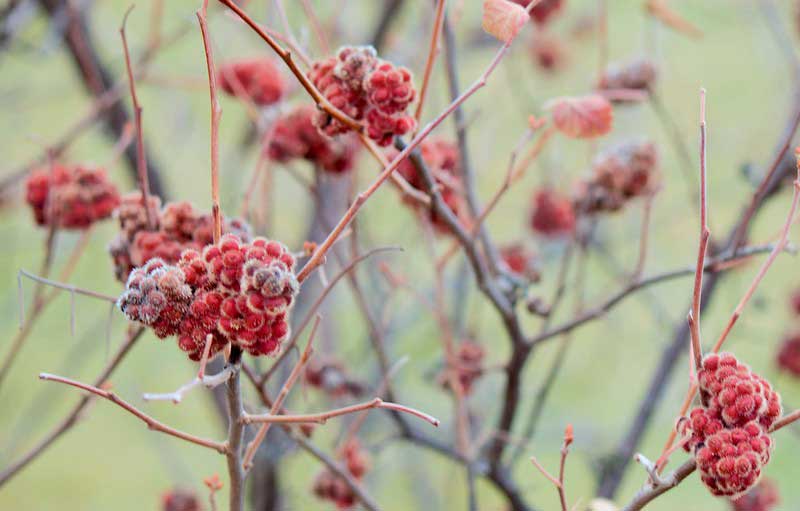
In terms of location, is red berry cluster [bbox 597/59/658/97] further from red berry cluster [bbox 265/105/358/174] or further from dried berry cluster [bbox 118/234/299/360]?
dried berry cluster [bbox 118/234/299/360]

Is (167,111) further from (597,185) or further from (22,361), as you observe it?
(597,185)

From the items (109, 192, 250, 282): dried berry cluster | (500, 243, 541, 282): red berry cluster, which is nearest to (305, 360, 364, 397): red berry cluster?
(500, 243, 541, 282): red berry cluster

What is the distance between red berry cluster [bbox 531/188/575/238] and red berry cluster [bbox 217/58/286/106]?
315 millimetres

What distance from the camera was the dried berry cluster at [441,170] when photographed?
0.54 meters

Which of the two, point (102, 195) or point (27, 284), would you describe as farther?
point (27, 284)

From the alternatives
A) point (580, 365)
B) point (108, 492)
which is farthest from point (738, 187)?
point (108, 492)

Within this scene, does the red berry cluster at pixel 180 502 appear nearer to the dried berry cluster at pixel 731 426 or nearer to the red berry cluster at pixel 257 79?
the red berry cluster at pixel 257 79

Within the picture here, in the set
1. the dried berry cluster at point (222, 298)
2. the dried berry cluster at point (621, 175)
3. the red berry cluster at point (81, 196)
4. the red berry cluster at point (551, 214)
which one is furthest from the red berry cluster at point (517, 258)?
the dried berry cluster at point (222, 298)

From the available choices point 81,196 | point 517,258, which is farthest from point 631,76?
point 81,196

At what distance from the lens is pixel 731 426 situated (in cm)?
32

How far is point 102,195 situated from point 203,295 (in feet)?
0.77

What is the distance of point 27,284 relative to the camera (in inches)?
53.2

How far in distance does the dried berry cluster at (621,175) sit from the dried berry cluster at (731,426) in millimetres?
314

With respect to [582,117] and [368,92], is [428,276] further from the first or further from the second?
[368,92]
